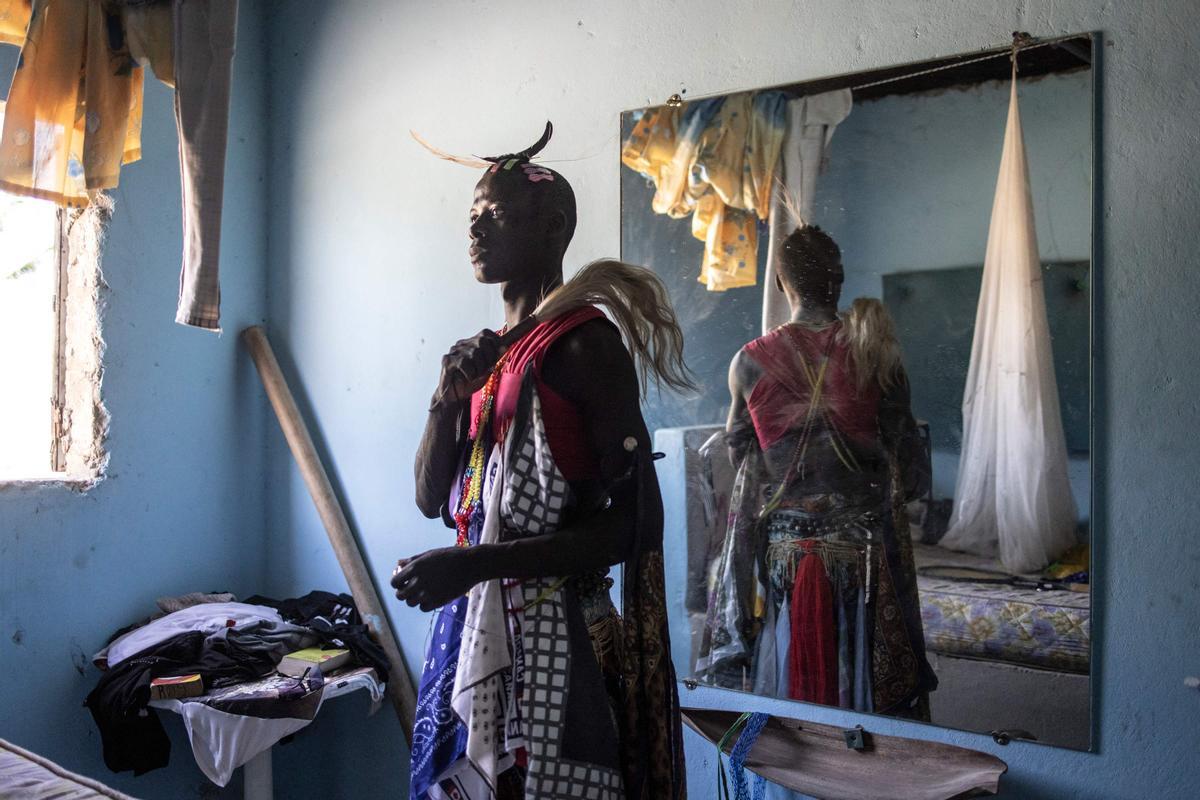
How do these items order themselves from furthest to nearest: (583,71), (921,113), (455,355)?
(583,71), (921,113), (455,355)

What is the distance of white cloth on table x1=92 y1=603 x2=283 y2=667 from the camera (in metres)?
2.32

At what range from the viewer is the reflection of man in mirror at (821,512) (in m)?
1.93

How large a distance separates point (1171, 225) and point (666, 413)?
108 cm

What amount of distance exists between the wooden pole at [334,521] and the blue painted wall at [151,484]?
0.35 ft

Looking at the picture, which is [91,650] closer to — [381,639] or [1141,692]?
[381,639]

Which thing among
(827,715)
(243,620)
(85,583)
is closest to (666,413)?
(827,715)

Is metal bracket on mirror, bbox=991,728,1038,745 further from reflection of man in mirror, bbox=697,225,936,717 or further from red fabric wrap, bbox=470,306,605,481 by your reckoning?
red fabric wrap, bbox=470,306,605,481

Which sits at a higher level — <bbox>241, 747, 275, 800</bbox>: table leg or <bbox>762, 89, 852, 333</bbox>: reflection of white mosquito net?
<bbox>762, 89, 852, 333</bbox>: reflection of white mosquito net

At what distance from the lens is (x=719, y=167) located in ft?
7.09

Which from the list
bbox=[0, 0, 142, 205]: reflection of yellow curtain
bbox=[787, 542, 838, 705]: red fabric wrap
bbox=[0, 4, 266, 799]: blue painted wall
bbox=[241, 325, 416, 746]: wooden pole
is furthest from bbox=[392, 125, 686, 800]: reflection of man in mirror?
bbox=[0, 4, 266, 799]: blue painted wall

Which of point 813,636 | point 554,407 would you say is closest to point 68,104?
point 554,407

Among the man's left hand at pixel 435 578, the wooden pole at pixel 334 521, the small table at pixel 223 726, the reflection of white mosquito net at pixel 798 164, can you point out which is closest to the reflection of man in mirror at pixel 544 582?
the man's left hand at pixel 435 578

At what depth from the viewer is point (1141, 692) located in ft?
5.73

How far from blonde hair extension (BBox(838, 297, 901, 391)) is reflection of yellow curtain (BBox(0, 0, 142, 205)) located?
1545 mm
